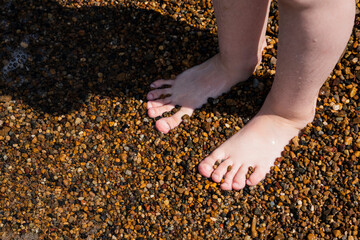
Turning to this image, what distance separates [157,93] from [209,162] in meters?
0.51

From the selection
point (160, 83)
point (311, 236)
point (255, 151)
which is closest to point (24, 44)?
point (160, 83)

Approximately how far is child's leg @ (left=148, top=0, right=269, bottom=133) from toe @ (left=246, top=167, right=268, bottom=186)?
484 mm

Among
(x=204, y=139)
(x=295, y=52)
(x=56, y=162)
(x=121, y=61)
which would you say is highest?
(x=295, y=52)

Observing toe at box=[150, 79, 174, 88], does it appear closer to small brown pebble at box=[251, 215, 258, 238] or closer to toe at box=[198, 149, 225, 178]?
toe at box=[198, 149, 225, 178]

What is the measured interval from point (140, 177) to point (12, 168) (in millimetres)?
700

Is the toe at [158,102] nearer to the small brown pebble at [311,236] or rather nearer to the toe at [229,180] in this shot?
the toe at [229,180]

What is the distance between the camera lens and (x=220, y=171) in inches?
82.5

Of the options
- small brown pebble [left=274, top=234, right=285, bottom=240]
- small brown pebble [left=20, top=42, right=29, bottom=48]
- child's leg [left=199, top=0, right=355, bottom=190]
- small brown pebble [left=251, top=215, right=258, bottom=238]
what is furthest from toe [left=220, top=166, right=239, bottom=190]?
small brown pebble [left=20, top=42, right=29, bottom=48]

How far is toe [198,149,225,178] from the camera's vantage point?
6.91ft

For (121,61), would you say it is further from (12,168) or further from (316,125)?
(316,125)

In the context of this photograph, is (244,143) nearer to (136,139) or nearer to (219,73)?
(219,73)

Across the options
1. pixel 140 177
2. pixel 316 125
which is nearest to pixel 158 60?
pixel 140 177

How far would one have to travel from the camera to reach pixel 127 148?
2.20 metres

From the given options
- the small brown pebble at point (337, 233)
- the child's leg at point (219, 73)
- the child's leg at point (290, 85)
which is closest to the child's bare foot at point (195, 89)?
the child's leg at point (219, 73)
